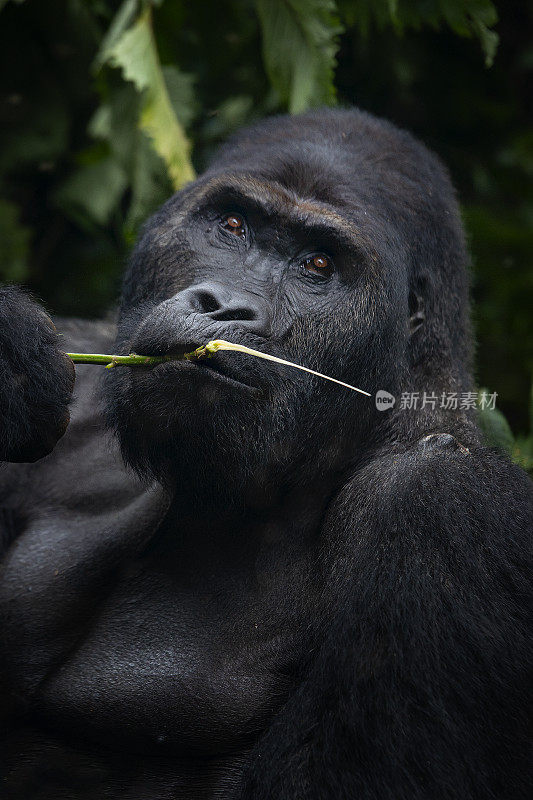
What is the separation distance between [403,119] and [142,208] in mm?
2603

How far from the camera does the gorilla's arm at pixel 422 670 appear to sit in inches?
109

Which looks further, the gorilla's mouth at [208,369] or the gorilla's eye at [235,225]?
the gorilla's eye at [235,225]

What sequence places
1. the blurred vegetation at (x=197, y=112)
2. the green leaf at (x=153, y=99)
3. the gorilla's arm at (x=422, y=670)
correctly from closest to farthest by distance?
the gorilla's arm at (x=422, y=670)
the green leaf at (x=153, y=99)
the blurred vegetation at (x=197, y=112)

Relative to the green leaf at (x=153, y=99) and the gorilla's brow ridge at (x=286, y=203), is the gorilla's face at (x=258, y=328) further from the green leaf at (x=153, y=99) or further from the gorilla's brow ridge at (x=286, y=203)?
the green leaf at (x=153, y=99)

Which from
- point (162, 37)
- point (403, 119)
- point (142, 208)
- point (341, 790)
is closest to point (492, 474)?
point (341, 790)

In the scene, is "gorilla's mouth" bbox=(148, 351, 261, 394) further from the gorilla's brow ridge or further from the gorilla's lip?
the gorilla's brow ridge

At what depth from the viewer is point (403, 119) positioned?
24.0 feet

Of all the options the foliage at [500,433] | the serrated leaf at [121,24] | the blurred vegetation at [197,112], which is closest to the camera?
the foliage at [500,433]

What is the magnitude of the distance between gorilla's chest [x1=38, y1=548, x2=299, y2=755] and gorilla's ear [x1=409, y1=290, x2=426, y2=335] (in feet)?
3.73

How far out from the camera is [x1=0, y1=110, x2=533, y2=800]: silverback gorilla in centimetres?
285

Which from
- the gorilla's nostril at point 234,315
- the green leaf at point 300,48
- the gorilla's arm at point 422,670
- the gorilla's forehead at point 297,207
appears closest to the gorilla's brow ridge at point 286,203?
the gorilla's forehead at point 297,207

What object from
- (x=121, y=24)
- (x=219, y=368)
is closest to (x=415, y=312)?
(x=219, y=368)

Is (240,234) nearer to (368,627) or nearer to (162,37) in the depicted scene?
(368,627)

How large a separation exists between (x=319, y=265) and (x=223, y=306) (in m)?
0.51
